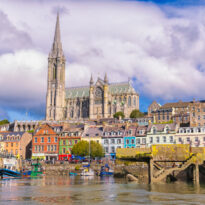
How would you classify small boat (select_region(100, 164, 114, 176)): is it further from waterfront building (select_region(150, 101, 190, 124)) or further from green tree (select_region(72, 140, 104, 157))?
waterfront building (select_region(150, 101, 190, 124))

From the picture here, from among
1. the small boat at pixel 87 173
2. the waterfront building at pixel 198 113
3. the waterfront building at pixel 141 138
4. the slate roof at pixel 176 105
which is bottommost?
the small boat at pixel 87 173

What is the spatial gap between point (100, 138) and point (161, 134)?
17604mm

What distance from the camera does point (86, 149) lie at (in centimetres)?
9094

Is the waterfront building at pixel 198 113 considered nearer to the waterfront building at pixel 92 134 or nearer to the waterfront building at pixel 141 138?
the waterfront building at pixel 141 138

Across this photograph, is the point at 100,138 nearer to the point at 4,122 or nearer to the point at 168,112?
the point at 168,112

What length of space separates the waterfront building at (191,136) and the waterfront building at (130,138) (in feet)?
38.8

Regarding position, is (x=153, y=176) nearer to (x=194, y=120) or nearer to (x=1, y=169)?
(x=1, y=169)

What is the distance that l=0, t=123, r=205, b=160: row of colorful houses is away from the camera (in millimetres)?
91875

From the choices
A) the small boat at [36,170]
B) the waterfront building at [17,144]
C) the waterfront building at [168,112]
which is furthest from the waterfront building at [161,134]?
the waterfront building at [168,112]

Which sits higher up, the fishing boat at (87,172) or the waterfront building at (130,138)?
the waterfront building at (130,138)

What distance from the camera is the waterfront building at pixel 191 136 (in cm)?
A: 8925

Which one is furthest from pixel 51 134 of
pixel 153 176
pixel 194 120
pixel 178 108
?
pixel 178 108

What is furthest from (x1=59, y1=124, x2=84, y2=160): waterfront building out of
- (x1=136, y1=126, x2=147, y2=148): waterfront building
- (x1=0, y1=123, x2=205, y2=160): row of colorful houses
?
(x1=136, y1=126, x2=147, y2=148): waterfront building

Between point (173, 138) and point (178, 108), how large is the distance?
2391 inches
